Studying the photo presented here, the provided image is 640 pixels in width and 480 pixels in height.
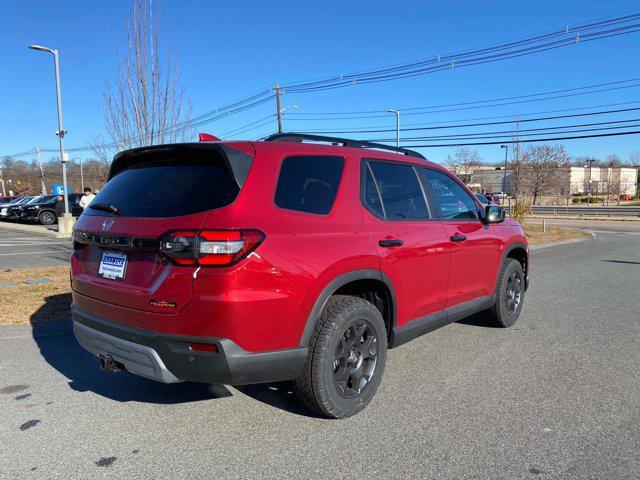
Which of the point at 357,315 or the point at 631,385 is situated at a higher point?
the point at 357,315

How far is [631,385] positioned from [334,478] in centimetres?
268

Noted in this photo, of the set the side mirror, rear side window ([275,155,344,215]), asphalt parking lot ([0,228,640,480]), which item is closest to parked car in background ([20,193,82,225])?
asphalt parking lot ([0,228,640,480])

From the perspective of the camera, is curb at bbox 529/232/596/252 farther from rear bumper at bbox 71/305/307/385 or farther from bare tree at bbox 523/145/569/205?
bare tree at bbox 523/145/569/205

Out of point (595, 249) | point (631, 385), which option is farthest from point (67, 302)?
point (595, 249)

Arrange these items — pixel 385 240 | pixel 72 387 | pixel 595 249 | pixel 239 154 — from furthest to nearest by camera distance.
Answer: pixel 595 249 → pixel 72 387 → pixel 385 240 → pixel 239 154

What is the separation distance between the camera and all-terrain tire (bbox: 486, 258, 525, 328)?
510 centimetres

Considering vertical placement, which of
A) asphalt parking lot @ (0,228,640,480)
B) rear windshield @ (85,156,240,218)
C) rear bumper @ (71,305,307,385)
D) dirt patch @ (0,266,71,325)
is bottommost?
asphalt parking lot @ (0,228,640,480)

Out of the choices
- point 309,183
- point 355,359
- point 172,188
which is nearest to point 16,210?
point 172,188

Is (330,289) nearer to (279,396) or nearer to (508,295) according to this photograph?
(279,396)

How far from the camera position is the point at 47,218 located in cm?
2525

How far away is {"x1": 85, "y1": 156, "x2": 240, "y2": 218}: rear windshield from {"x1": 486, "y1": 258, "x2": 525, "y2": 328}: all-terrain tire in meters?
3.47

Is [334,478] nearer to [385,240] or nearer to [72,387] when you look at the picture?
[385,240]

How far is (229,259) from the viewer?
2523 mm

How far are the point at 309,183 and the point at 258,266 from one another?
770 millimetres
